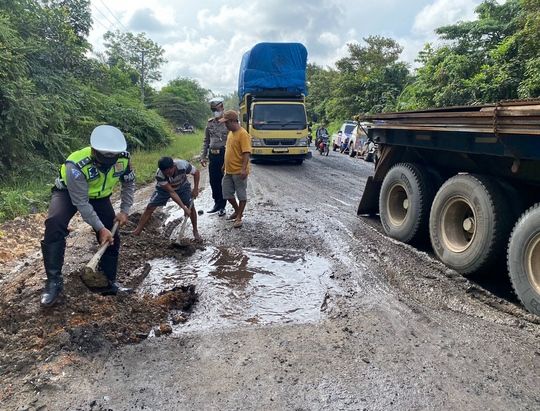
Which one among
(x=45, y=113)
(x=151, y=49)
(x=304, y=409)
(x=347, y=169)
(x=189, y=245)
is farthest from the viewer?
(x=151, y=49)

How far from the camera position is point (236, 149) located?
260 inches

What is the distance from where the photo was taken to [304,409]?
2.46 meters

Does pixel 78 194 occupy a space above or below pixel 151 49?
below

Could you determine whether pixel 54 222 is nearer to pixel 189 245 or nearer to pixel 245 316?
pixel 245 316

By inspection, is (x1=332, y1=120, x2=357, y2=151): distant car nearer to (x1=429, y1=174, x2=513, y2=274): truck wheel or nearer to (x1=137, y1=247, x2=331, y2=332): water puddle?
(x1=429, y1=174, x2=513, y2=274): truck wheel

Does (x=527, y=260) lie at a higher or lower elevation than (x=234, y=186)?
higher

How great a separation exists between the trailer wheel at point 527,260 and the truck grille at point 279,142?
438 inches

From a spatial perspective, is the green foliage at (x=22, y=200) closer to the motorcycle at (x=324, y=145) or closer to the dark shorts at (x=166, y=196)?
the dark shorts at (x=166, y=196)

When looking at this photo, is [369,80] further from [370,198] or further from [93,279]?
[93,279]

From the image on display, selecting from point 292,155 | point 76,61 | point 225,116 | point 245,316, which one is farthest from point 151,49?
point 245,316

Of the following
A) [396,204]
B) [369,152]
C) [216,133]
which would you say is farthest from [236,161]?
[369,152]

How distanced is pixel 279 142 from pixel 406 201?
8.94 metres

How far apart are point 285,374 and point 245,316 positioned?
996mm

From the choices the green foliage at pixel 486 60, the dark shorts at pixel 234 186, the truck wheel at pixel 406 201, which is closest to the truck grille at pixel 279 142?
the green foliage at pixel 486 60
